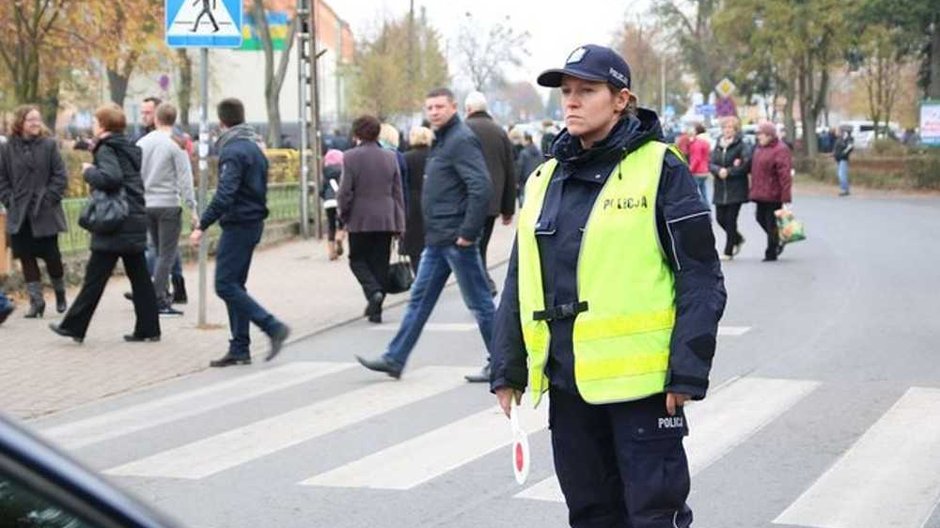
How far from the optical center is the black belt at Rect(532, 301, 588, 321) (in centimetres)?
467

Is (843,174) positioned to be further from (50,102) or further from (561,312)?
(561,312)

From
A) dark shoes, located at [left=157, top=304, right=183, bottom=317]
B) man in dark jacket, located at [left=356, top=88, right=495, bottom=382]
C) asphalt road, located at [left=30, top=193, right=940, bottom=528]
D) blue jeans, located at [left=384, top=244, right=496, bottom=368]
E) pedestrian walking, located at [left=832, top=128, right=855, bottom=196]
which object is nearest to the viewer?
asphalt road, located at [left=30, top=193, right=940, bottom=528]

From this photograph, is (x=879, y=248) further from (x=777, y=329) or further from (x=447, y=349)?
(x=447, y=349)

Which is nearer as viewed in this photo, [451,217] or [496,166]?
[451,217]

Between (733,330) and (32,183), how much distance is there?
5.91 meters

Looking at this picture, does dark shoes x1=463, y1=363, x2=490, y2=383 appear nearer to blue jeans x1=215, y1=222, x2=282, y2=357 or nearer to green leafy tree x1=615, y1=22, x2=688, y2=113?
blue jeans x1=215, y1=222, x2=282, y2=357

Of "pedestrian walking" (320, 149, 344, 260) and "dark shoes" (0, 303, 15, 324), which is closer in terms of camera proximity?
"dark shoes" (0, 303, 15, 324)

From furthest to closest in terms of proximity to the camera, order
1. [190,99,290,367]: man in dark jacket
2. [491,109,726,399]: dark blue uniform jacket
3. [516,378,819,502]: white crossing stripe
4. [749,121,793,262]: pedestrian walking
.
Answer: [749,121,793,262]: pedestrian walking < [190,99,290,367]: man in dark jacket < [516,378,819,502]: white crossing stripe < [491,109,726,399]: dark blue uniform jacket

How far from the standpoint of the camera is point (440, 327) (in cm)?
1384

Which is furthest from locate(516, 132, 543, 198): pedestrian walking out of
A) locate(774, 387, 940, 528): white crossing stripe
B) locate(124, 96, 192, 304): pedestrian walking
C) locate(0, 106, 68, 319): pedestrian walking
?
locate(774, 387, 940, 528): white crossing stripe

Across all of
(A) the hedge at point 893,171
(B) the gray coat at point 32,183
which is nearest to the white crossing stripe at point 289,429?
Answer: (B) the gray coat at point 32,183

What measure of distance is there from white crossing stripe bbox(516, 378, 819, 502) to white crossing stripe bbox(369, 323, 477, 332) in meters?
3.72

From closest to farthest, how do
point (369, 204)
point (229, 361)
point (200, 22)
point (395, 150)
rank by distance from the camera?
1. point (229, 361)
2. point (200, 22)
3. point (369, 204)
4. point (395, 150)

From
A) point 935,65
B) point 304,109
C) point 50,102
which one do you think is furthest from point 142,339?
point 935,65
